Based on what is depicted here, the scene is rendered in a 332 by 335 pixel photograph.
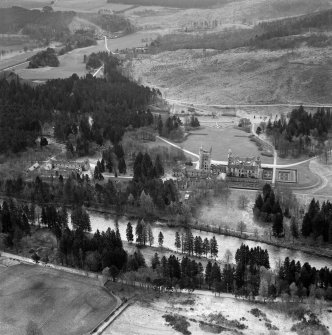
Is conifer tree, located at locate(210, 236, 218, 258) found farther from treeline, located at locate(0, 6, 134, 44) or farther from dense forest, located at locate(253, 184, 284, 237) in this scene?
treeline, located at locate(0, 6, 134, 44)

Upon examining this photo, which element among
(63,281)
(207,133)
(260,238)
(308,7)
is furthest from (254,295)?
(308,7)

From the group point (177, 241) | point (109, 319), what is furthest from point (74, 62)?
point (109, 319)

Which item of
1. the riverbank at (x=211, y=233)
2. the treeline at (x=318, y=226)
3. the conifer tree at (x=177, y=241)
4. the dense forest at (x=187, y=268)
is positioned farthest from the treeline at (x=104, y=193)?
the treeline at (x=318, y=226)

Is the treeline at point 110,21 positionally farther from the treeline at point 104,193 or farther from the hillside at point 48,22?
the treeline at point 104,193

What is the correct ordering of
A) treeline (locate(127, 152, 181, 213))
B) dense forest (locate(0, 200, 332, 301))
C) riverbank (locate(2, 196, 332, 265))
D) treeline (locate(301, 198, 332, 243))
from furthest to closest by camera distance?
treeline (locate(127, 152, 181, 213)) < treeline (locate(301, 198, 332, 243)) < riverbank (locate(2, 196, 332, 265)) < dense forest (locate(0, 200, 332, 301))

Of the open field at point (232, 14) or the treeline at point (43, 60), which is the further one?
the open field at point (232, 14)

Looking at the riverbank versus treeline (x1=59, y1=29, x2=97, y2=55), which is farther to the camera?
treeline (x1=59, y1=29, x2=97, y2=55)

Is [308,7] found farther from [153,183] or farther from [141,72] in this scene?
[153,183]

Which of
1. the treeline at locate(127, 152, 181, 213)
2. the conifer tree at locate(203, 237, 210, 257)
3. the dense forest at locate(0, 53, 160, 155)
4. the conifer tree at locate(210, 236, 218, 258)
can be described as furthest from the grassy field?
the dense forest at locate(0, 53, 160, 155)
